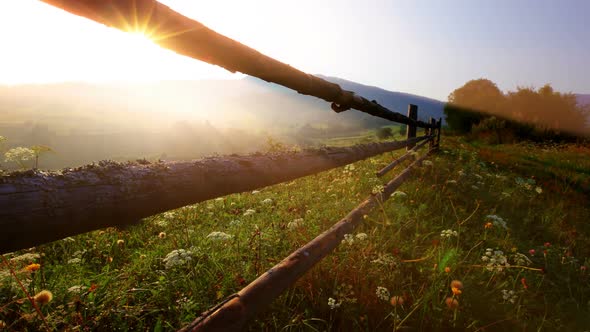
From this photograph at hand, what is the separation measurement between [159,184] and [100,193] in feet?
0.54

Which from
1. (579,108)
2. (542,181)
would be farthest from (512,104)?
(542,181)

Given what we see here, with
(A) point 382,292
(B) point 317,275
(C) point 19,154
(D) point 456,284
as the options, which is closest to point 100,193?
(A) point 382,292

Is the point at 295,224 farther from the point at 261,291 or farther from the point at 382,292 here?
the point at 261,291

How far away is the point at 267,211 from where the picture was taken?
Result: 167 inches

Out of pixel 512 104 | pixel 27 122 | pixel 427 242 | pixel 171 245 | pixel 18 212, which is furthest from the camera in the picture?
pixel 27 122

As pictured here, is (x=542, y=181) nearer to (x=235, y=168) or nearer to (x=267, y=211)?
(x=267, y=211)

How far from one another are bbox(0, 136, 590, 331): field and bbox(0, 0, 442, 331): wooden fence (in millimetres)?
760

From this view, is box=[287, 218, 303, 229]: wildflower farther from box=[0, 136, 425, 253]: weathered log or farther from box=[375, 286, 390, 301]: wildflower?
box=[0, 136, 425, 253]: weathered log

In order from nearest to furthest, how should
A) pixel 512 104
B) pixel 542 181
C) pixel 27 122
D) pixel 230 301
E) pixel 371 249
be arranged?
pixel 230 301, pixel 371 249, pixel 542 181, pixel 512 104, pixel 27 122

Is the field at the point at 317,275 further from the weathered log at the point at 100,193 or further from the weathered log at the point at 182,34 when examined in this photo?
the weathered log at the point at 182,34

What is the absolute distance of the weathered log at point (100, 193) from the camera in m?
0.58

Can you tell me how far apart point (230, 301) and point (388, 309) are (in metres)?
1.51

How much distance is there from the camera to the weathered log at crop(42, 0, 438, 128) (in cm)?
79

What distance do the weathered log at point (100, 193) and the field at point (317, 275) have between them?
2.53 ft
